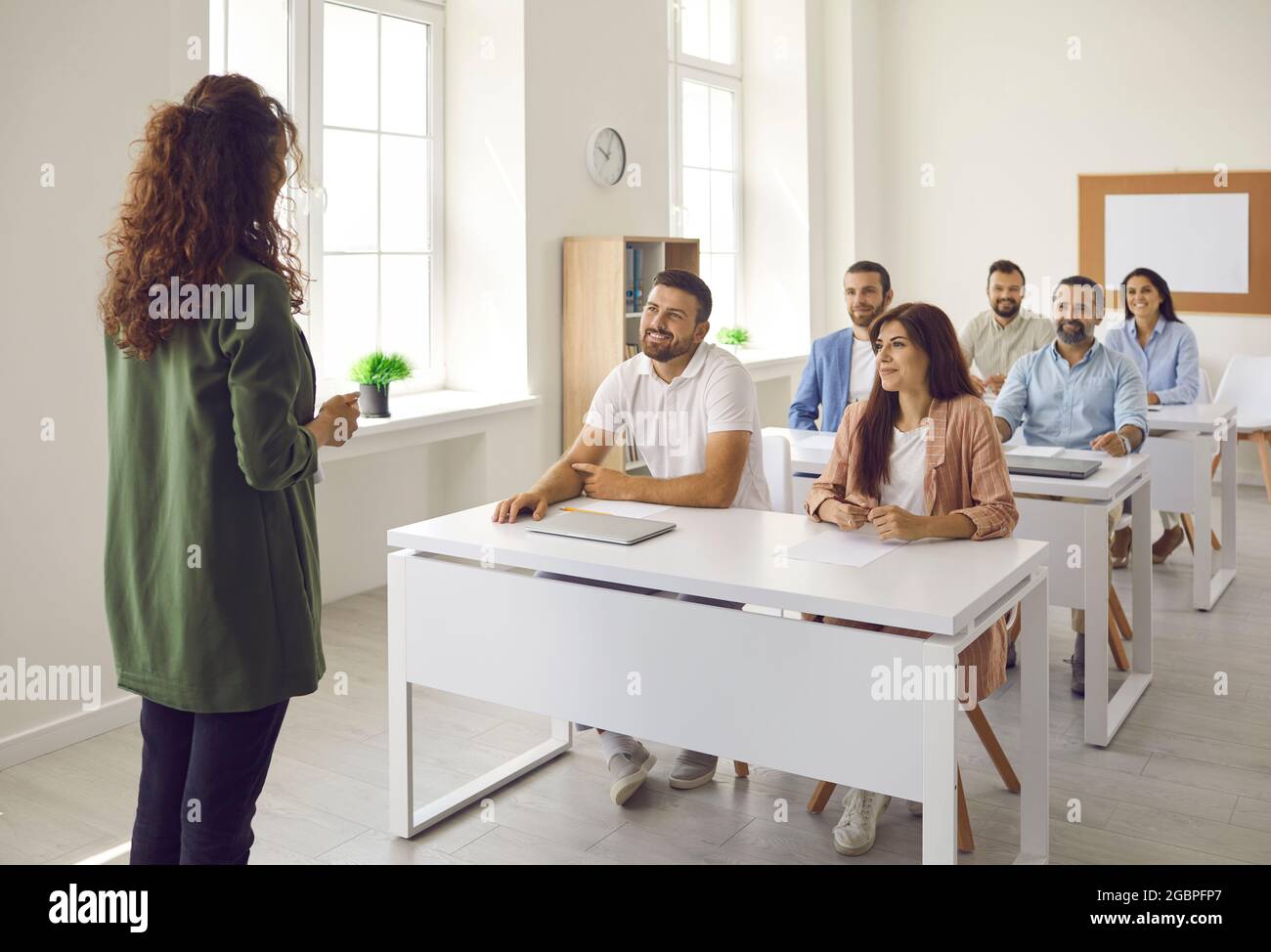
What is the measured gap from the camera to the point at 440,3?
542 centimetres

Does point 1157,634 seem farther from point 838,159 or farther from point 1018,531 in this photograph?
point 838,159

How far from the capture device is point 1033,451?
12.7ft

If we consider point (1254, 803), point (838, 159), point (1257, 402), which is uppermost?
point (838, 159)

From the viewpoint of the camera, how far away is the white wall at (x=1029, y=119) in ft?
23.2

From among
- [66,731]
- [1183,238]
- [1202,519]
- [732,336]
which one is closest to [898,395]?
[1202,519]

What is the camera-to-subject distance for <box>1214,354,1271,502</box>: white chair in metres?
6.64

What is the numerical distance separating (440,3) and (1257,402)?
4967 millimetres

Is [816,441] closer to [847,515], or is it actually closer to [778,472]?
[778,472]

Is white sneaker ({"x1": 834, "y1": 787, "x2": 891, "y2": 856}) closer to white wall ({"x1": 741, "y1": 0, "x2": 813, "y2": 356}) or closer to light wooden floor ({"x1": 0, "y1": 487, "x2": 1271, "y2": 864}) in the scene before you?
light wooden floor ({"x1": 0, "y1": 487, "x2": 1271, "y2": 864})

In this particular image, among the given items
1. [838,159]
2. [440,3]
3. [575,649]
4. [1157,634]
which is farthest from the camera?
[838,159]

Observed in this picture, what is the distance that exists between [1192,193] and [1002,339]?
2495 mm

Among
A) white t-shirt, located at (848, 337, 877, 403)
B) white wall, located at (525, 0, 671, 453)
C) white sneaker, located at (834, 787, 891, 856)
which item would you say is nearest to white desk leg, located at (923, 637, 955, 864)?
white sneaker, located at (834, 787, 891, 856)
